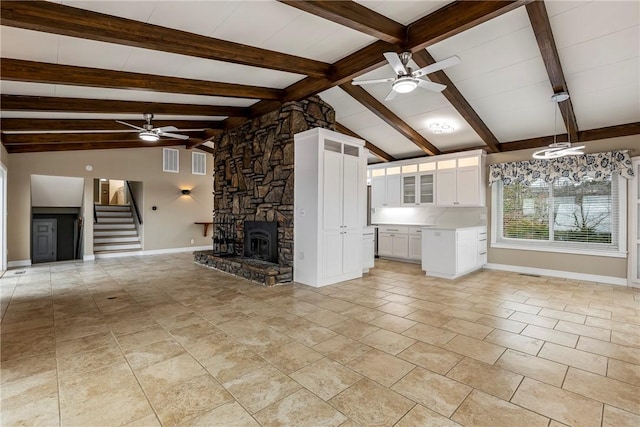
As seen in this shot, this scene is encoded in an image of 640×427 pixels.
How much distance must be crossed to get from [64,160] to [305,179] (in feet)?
21.8

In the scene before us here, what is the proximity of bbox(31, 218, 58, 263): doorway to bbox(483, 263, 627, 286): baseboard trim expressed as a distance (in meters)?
12.2

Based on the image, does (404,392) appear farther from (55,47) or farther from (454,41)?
(55,47)

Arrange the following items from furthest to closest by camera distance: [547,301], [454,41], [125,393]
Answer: [547,301]
[454,41]
[125,393]

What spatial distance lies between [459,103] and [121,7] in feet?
16.2

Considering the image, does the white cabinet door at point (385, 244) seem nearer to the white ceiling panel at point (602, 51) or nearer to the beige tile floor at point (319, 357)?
the beige tile floor at point (319, 357)

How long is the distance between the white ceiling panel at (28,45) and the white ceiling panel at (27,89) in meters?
0.73

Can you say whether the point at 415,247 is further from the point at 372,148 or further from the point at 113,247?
the point at 113,247

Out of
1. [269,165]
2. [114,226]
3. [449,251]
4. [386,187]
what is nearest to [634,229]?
[449,251]

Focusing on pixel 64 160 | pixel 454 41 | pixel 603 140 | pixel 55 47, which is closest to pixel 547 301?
pixel 603 140

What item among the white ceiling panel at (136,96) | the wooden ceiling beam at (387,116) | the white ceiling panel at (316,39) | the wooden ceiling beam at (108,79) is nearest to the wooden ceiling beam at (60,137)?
the white ceiling panel at (136,96)

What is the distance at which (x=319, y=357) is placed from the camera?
2.66 metres

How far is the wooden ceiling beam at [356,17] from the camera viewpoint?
9.21 feet

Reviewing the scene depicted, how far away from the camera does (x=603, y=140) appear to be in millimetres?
5645

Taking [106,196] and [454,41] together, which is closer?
[454,41]
